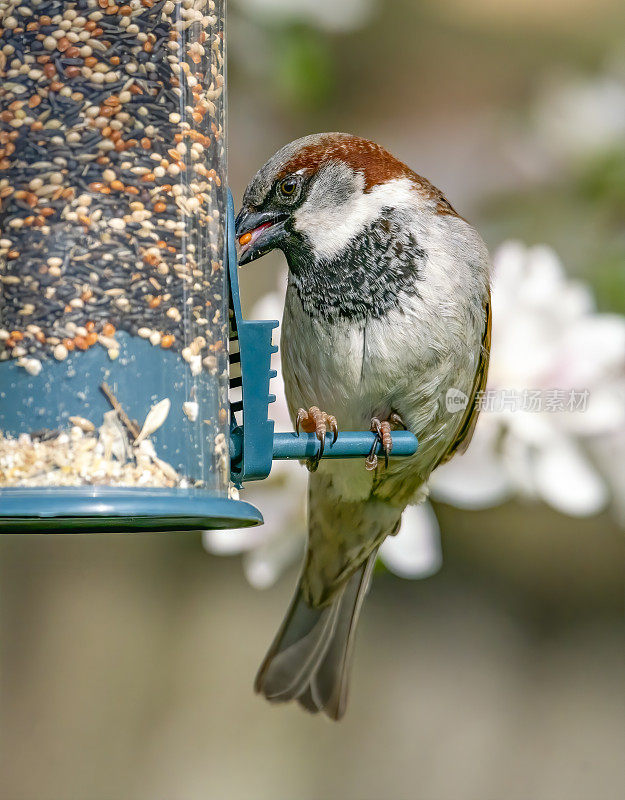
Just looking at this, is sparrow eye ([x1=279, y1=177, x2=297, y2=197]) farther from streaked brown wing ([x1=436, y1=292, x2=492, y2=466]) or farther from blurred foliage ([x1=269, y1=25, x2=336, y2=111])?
blurred foliage ([x1=269, y1=25, x2=336, y2=111])

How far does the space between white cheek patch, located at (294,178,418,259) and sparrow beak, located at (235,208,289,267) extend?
54mm

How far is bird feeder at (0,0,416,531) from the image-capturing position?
2.62 meters

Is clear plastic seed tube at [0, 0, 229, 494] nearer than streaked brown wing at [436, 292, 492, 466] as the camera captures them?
Yes

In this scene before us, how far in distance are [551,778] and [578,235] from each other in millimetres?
3052

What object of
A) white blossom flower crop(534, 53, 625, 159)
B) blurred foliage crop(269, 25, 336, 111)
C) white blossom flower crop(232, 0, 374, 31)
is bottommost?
white blossom flower crop(534, 53, 625, 159)

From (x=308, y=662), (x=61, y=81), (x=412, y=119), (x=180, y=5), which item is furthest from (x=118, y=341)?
(x=412, y=119)

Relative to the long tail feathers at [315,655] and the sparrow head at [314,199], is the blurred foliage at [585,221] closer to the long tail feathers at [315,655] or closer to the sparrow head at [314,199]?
the sparrow head at [314,199]

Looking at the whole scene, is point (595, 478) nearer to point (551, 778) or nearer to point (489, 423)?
point (489, 423)

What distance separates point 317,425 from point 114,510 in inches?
27.0

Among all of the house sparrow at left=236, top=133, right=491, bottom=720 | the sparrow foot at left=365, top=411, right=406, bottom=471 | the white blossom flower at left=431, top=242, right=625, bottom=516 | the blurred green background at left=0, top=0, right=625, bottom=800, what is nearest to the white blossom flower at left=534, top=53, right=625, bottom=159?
the blurred green background at left=0, top=0, right=625, bottom=800

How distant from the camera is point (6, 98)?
2.70 meters

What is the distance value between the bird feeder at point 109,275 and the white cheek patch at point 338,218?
1.45 ft

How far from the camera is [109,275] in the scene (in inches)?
107

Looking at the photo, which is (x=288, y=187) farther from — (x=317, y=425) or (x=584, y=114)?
(x=584, y=114)
